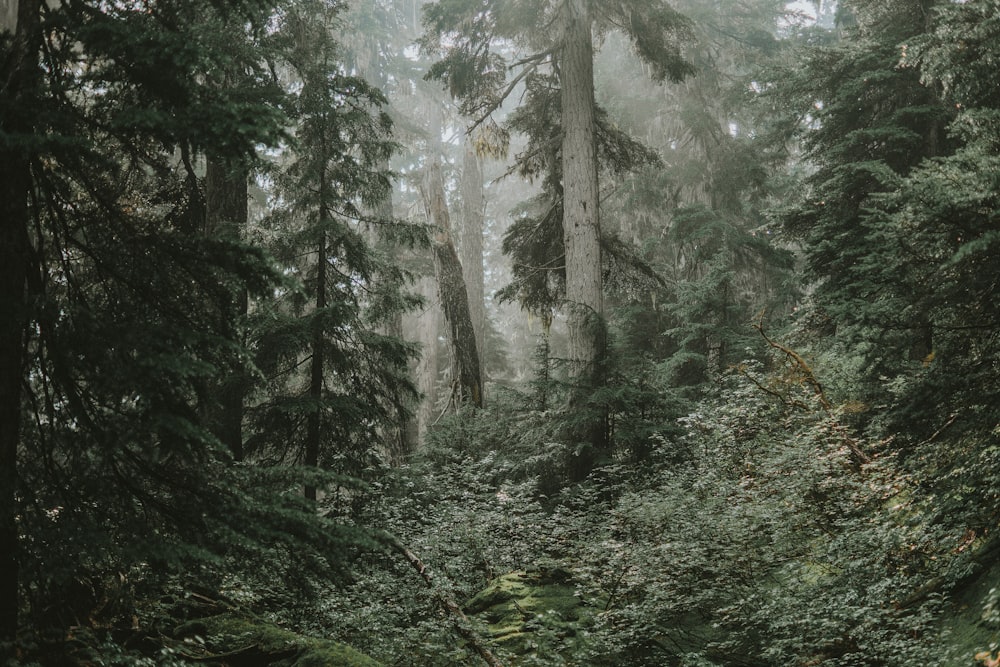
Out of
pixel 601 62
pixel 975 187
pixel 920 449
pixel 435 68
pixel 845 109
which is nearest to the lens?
pixel 975 187

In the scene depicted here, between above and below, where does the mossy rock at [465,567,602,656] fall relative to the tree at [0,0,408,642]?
below

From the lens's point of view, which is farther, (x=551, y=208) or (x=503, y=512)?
(x=551, y=208)

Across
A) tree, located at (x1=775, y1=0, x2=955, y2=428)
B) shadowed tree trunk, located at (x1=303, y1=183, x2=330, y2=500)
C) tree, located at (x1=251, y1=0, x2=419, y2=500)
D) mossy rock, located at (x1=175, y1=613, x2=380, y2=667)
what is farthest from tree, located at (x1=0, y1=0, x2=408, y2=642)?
tree, located at (x1=775, y1=0, x2=955, y2=428)

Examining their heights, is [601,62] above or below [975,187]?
above

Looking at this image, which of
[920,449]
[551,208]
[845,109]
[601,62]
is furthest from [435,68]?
[601,62]

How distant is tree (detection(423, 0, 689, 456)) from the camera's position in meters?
12.0

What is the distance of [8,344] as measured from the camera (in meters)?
3.35

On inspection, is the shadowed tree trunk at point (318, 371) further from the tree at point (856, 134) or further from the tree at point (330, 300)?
the tree at point (856, 134)

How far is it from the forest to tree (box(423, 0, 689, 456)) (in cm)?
7

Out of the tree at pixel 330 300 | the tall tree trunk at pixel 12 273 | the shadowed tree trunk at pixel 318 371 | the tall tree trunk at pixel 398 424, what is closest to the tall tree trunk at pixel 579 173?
A: the tall tree trunk at pixel 398 424

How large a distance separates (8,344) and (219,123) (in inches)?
62.6

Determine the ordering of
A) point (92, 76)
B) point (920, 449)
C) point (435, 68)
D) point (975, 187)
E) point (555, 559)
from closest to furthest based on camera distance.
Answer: point (92, 76)
point (975, 187)
point (920, 449)
point (555, 559)
point (435, 68)

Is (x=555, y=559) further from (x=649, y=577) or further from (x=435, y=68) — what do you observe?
(x=435, y=68)

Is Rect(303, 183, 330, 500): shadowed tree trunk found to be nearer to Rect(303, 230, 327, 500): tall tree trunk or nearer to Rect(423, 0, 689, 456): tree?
Rect(303, 230, 327, 500): tall tree trunk
